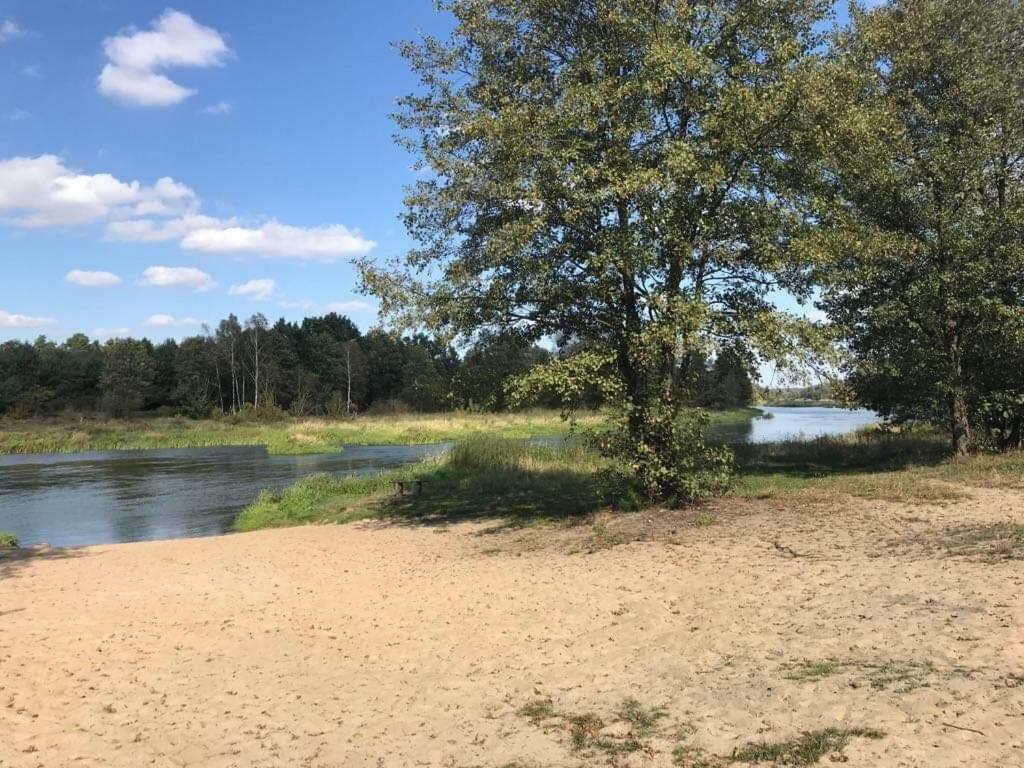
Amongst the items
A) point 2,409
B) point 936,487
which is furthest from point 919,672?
point 2,409

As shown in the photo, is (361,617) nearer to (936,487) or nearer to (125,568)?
(125,568)

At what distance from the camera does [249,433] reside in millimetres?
65938

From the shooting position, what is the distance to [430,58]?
1522 centimetres

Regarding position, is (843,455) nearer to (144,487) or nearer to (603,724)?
(603,724)

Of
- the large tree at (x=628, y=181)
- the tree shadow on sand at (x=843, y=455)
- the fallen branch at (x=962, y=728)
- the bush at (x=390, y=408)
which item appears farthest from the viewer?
the bush at (x=390, y=408)

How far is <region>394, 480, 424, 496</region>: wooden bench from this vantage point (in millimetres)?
21594

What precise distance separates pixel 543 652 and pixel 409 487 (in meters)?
15.7

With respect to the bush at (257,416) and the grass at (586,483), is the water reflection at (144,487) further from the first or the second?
the bush at (257,416)

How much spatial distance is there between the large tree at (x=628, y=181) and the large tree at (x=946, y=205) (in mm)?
4157

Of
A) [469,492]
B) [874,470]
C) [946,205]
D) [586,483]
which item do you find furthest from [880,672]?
[469,492]

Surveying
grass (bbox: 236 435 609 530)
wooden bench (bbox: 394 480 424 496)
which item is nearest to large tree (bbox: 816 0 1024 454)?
grass (bbox: 236 435 609 530)

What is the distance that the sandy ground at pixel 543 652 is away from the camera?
513 centimetres

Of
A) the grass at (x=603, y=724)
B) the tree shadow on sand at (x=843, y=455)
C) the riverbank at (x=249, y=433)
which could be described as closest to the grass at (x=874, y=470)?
the tree shadow on sand at (x=843, y=455)

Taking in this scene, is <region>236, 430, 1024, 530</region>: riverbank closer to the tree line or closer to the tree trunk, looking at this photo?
the tree trunk
